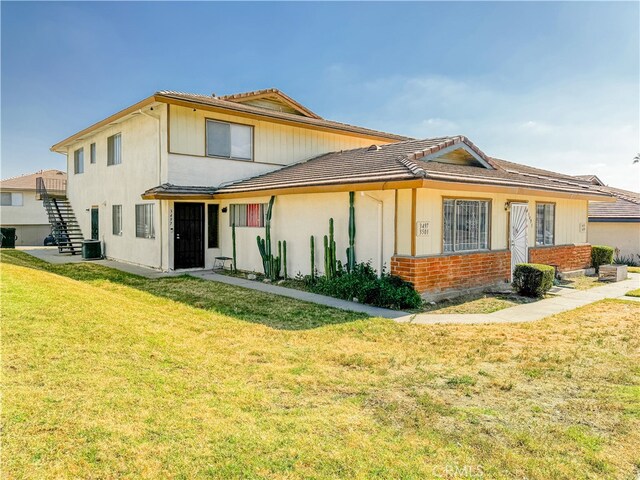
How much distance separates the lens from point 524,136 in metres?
21.8

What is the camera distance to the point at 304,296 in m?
10.7

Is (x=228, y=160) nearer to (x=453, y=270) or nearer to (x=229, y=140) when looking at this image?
(x=229, y=140)

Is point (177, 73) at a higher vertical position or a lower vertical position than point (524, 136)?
higher

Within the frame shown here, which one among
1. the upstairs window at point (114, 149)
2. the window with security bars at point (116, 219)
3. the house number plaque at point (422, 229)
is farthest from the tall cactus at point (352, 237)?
the upstairs window at point (114, 149)

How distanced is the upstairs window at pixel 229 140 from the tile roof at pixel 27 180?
87.4 feet

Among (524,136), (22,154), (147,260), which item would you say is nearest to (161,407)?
A: (147,260)

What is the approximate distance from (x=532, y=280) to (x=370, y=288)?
4.38 m

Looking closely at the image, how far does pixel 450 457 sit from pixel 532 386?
7.33 feet

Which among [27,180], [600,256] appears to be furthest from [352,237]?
[27,180]

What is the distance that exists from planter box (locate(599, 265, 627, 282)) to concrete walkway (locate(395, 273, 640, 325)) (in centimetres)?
214

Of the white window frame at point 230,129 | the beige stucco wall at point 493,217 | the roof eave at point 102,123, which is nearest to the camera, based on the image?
the beige stucco wall at point 493,217

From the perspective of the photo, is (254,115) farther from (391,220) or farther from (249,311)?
(249,311)

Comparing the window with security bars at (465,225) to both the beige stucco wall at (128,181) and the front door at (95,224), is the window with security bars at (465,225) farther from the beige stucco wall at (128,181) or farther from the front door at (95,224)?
the front door at (95,224)

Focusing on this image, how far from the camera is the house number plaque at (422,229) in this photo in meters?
9.95
